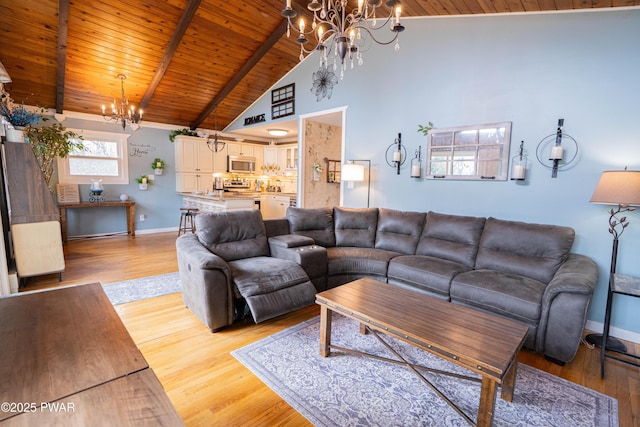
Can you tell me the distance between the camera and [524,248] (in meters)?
2.89

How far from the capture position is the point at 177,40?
446cm

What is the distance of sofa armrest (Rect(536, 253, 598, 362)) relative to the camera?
2143mm

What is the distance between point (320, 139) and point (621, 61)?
13.9ft

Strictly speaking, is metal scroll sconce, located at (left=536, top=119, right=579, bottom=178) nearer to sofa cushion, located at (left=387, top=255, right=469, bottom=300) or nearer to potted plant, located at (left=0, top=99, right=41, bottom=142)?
sofa cushion, located at (left=387, top=255, right=469, bottom=300)

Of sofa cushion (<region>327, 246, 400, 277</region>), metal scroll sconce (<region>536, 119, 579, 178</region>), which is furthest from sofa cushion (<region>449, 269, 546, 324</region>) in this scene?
metal scroll sconce (<region>536, 119, 579, 178</region>)

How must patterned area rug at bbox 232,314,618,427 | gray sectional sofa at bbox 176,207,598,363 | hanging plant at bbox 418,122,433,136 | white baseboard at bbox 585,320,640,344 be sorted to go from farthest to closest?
hanging plant at bbox 418,122,433,136, white baseboard at bbox 585,320,640,344, gray sectional sofa at bbox 176,207,598,363, patterned area rug at bbox 232,314,618,427

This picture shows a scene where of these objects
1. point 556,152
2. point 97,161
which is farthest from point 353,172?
point 97,161

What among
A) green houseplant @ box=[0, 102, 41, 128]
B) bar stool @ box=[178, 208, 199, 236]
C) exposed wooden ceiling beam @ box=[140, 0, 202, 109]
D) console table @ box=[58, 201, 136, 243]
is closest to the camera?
green houseplant @ box=[0, 102, 41, 128]

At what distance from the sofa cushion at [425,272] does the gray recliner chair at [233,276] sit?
935 mm

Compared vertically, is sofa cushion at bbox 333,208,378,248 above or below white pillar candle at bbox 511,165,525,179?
below

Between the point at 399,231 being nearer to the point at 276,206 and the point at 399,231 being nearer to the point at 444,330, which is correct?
the point at 444,330

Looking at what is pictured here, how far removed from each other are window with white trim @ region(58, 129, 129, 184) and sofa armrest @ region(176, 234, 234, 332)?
16.0ft

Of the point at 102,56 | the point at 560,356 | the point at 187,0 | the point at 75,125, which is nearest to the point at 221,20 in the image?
the point at 187,0

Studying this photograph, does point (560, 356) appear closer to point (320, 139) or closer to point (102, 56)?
point (320, 139)
